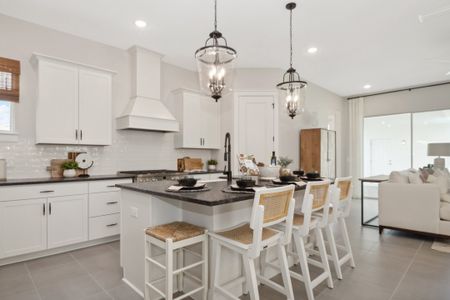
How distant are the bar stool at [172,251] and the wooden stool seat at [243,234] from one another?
0.19m

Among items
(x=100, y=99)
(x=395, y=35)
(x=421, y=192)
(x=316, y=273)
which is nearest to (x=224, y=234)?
(x=316, y=273)

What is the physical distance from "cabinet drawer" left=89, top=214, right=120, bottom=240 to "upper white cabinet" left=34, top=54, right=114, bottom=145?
1110mm

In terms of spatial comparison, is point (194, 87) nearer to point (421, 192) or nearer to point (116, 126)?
point (116, 126)

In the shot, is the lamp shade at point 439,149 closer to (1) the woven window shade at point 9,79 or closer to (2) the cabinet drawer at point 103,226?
(2) the cabinet drawer at point 103,226

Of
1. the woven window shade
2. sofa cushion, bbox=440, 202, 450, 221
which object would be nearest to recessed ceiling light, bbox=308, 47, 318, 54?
sofa cushion, bbox=440, 202, 450, 221

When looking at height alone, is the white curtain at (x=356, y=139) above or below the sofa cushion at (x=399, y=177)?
above

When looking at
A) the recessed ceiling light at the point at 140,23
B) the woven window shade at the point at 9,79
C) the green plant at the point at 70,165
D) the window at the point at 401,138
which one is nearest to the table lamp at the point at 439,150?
the window at the point at 401,138

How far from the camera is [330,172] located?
6.32m

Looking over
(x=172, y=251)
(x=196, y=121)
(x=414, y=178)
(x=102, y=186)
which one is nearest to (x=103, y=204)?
(x=102, y=186)

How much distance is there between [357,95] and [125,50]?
257 inches

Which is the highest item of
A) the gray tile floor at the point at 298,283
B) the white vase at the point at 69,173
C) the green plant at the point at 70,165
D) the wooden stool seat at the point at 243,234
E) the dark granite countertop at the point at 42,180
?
the green plant at the point at 70,165

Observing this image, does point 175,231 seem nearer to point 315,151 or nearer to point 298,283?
point 298,283

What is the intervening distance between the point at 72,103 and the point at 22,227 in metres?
1.69

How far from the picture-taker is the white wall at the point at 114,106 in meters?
3.44
